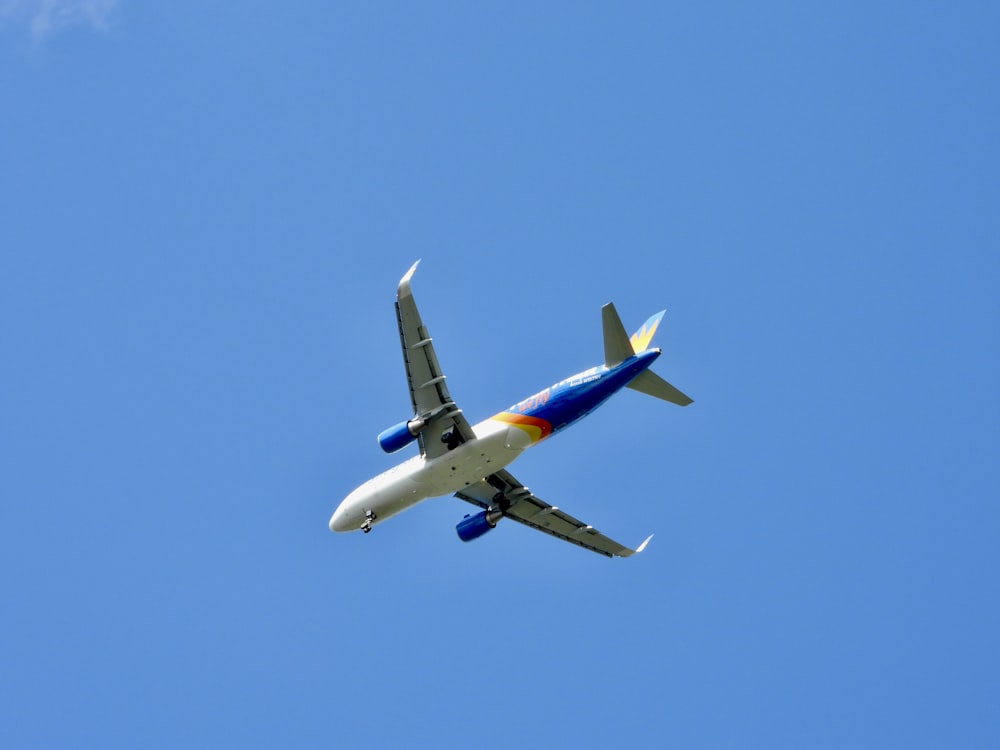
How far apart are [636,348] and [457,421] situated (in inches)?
297

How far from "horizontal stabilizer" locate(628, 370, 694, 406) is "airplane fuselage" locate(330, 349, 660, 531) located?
101 cm

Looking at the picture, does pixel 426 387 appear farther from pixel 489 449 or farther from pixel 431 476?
pixel 431 476

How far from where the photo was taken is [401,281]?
47.0 metres

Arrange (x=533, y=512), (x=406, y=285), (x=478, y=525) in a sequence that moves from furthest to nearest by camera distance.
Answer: (x=533, y=512)
(x=478, y=525)
(x=406, y=285)

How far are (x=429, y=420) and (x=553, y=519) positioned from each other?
1079cm

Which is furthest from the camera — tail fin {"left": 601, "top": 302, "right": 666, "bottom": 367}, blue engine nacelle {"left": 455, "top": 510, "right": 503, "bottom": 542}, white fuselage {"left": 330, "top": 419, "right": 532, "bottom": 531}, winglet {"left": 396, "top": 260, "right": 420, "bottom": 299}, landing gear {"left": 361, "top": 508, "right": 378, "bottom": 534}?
blue engine nacelle {"left": 455, "top": 510, "right": 503, "bottom": 542}

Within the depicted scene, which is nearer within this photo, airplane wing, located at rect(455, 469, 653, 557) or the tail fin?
the tail fin

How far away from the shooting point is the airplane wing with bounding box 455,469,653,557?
5844cm

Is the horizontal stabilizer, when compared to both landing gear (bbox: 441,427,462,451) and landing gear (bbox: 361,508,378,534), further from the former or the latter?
landing gear (bbox: 361,508,378,534)

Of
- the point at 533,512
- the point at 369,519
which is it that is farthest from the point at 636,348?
the point at 369,519

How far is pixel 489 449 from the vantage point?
51.7 metres

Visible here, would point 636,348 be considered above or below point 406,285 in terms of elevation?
below

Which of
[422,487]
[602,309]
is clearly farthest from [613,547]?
[602,309]

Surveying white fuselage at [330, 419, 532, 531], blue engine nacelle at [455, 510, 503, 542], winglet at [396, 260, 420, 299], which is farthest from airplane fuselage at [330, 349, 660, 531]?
winglet at [396, 260, 420, 299]
